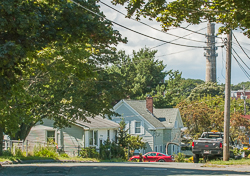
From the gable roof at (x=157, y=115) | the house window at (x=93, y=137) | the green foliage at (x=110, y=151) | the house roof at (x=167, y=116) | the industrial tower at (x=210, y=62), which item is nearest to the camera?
the green foliage at (x=110, y=151)

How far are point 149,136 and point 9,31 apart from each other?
36.1 m

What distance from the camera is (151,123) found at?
45.1 m

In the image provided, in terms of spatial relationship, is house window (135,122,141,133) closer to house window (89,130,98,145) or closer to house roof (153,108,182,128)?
house roof (153,108,182,128)

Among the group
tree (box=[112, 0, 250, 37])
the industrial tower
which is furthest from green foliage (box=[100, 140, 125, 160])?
the industrial tower

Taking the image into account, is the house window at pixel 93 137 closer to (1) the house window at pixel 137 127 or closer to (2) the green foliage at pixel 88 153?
(2) the green foliage at pixel 88 153

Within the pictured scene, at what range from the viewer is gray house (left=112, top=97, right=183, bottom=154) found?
1791 inches

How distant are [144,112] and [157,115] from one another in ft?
10.2

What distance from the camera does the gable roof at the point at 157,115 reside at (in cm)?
4640

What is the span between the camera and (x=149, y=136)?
4550 cm

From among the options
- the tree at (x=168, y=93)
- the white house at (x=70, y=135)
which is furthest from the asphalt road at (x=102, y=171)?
the tree at (x=168, y=93)

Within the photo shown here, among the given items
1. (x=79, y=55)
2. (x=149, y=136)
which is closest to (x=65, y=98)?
(x=79, y=55)

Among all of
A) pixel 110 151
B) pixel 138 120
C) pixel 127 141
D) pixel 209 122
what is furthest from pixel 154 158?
pixel 209 122

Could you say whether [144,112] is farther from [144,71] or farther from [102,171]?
[102,171]

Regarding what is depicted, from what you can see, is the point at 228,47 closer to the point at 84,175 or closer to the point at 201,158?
the point at 201,158
